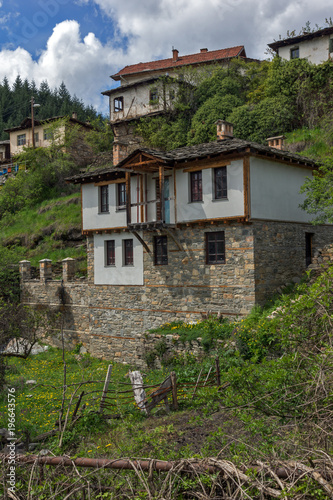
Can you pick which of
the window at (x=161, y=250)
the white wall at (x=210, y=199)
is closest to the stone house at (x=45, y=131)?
the window at (x=161, y=250)

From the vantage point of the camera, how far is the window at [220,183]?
611 inches

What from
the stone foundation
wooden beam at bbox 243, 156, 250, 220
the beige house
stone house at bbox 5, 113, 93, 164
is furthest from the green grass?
wooden beam at bbox 243, 156, 250, 220

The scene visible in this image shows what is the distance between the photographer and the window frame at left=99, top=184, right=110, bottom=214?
63.5 ft

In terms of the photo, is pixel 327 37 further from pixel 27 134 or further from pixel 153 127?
pixel 27 134

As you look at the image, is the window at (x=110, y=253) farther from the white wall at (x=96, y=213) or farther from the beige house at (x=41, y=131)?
the beige house at (x=41, y=131)

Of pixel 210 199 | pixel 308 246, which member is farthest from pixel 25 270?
pixel 308 246

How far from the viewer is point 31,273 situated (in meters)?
24.9

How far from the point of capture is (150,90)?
35.4 m

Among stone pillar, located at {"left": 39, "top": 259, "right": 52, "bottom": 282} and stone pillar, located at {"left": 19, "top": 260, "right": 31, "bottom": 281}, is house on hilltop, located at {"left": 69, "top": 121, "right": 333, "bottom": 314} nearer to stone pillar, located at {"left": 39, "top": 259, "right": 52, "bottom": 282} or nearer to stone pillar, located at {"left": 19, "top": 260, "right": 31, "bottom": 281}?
stone pillar, located at {"left": 39, "top": 259, "right": 52, "bottom": 282}

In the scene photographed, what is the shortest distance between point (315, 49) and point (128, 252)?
69.4 ft

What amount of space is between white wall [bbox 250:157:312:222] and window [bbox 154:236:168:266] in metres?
4.03

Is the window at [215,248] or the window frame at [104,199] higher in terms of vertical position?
the window frame at [104,199]

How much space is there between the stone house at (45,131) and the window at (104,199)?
66.8 ft

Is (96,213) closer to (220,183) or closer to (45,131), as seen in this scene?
(220,183)
